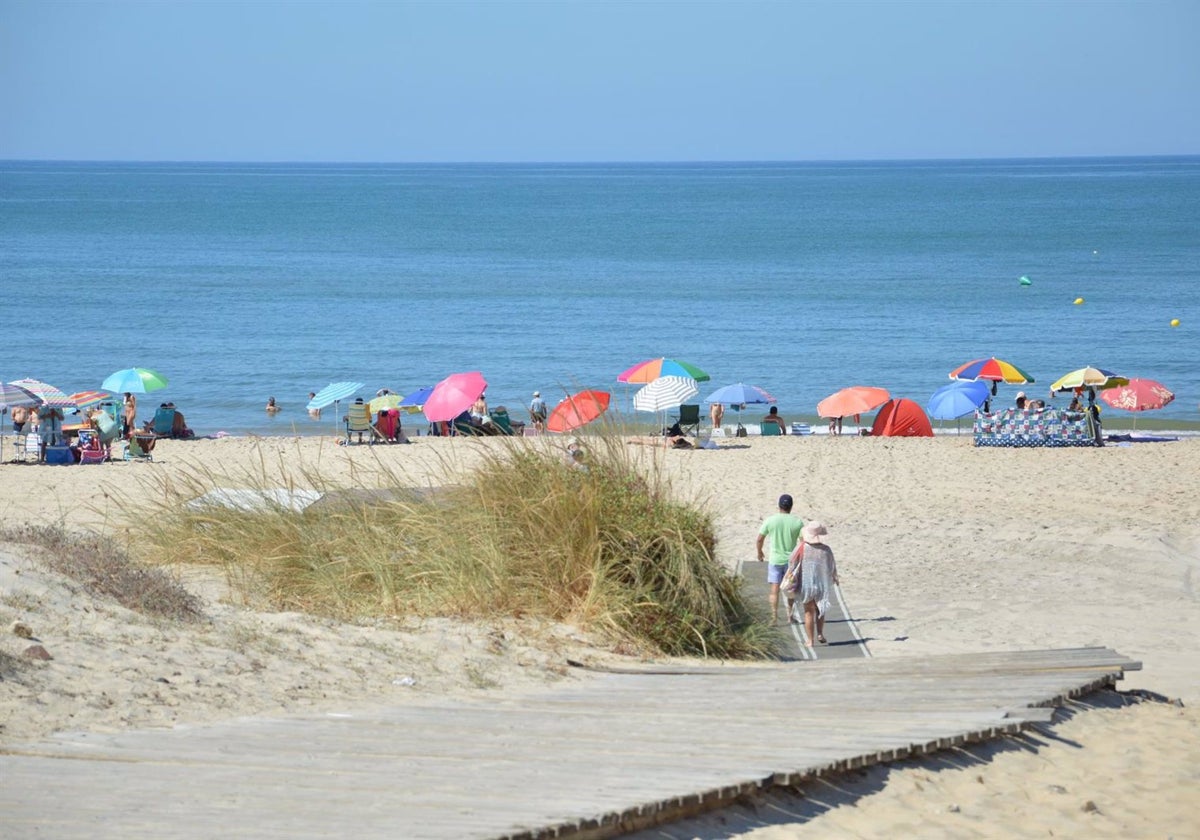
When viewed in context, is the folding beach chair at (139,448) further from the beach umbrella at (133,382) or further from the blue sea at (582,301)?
the beach umbrella at (133,382)

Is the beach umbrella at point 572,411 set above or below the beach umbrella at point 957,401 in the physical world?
below

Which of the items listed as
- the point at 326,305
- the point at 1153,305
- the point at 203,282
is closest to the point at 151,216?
the point at 203,282

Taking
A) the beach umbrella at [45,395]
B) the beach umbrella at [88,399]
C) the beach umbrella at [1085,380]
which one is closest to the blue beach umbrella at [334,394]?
the beach umbrella at [88,399]

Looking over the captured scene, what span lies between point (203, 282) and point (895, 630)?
48.6m

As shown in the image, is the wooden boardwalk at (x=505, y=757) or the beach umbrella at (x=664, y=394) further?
the beach umbrella at (x=664, y=394)

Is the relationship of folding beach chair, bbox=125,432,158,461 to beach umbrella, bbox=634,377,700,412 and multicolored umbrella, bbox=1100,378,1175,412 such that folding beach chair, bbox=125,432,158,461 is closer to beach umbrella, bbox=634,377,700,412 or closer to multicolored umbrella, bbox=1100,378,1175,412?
beach umbrella, bbox=634,377,700,412

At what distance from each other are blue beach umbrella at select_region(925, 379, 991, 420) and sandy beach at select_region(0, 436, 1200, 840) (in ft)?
22.0

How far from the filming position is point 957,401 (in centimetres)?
2355

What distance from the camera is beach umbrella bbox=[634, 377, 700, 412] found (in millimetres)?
20703

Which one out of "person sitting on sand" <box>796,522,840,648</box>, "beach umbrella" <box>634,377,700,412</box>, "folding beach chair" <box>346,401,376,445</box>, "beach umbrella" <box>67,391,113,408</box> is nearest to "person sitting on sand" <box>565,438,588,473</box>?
"person sitting on sand" <box>796,522,840,648</box>

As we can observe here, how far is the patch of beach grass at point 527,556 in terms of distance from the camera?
777 centimetres

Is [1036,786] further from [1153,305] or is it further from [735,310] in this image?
[1153,305]

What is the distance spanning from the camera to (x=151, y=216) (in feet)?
337

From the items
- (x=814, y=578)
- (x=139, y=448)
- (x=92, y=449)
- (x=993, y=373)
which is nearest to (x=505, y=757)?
(x=814, y=578)
